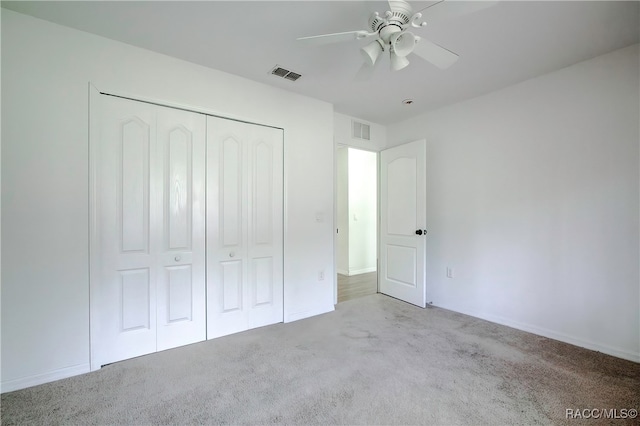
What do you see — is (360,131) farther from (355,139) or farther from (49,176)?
(49,176)

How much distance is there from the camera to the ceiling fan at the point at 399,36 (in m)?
1.51

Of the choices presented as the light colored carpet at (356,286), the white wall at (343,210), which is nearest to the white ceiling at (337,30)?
the white wall at (343,210)

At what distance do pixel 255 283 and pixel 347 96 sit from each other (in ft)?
7.64

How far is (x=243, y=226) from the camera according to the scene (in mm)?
2879

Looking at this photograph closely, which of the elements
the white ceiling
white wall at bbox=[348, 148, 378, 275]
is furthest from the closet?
white wall at bbox=[348, 148, 378, 275]

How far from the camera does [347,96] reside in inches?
128

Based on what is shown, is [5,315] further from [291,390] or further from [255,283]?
[291,390]

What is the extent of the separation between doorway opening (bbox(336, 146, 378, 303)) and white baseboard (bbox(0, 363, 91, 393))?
155 inches

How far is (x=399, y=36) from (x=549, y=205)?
2264mm

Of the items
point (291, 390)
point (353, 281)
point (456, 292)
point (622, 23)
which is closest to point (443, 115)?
point (622, 23)

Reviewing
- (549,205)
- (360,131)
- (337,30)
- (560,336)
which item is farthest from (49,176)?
(560,336)

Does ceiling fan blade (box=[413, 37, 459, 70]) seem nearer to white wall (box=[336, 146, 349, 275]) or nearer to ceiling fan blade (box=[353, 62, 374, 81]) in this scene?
ceiling fan blade (box=[353, 62, 374, 81])

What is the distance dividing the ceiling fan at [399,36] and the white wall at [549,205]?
5.42 feet

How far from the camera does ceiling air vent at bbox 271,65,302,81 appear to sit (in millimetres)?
2662
